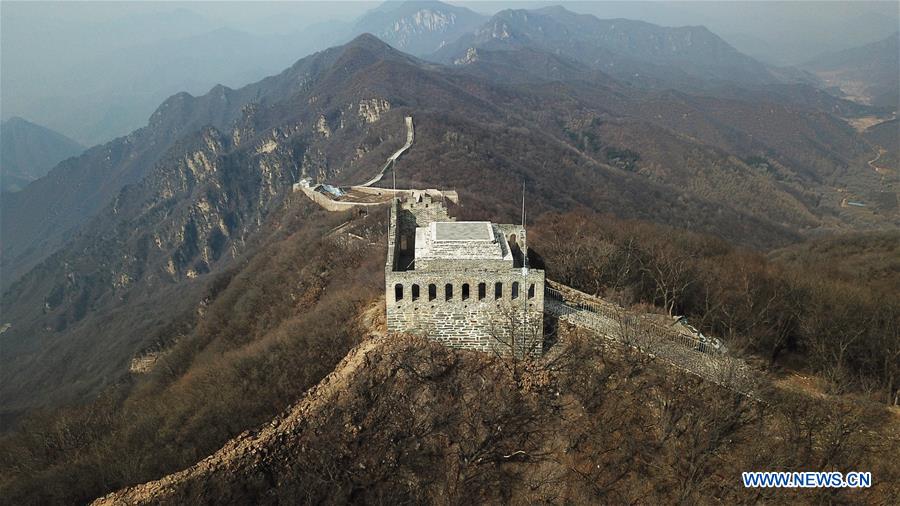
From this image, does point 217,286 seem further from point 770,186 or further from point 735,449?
point 770,186

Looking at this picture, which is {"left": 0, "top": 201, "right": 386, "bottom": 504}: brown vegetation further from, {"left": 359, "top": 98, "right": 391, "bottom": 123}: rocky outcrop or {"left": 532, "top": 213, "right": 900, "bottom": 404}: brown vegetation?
{"left": 359, "top": 98, "right": 391, "bottom": 123}: rocky outcrop

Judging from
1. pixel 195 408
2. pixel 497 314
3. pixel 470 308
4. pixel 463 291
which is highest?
pixel 463 291

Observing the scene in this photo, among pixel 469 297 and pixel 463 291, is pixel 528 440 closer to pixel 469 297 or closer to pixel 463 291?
pixel 469 297

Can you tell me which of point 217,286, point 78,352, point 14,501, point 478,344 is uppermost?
point 478,344

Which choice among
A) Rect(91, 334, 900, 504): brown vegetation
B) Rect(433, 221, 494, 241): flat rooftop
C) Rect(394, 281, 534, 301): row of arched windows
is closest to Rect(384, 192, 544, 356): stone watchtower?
Rect(394, 281, 534, 301): row of arched windows

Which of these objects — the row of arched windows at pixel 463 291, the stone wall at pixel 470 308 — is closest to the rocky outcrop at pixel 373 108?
the row of arched windows at pixel 463 291

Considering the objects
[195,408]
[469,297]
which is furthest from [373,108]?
[469,297]

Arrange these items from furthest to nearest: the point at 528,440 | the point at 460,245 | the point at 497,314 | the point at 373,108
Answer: the point at 373,108 → the point at 460,245 → the point at 497,314 → the point at 528,440

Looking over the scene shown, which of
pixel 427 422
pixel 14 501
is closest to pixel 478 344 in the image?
pixel 427 422
